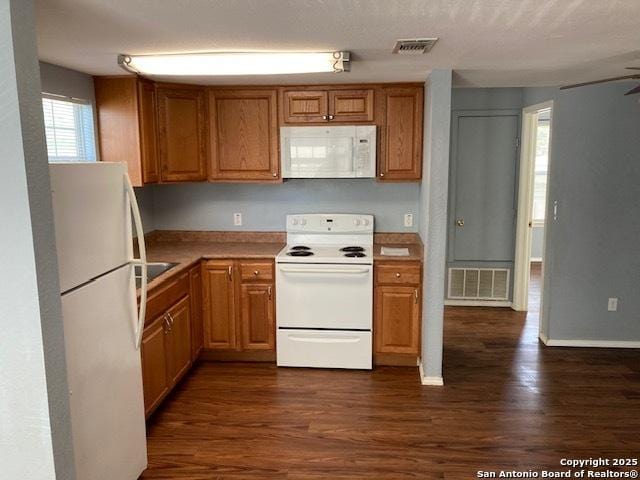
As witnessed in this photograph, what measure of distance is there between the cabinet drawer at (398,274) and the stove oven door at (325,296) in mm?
84

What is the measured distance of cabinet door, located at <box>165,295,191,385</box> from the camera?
3.23 meters

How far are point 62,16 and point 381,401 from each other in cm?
280

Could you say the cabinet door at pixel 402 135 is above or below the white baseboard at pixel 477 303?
above

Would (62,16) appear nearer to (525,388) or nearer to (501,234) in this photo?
(525,388)

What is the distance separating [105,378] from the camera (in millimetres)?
2129

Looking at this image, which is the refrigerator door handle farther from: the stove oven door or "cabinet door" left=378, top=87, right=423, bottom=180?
"cabinet door" left=378, top=87, right=423, bottom=180

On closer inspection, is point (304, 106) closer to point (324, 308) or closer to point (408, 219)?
point (408, 219)

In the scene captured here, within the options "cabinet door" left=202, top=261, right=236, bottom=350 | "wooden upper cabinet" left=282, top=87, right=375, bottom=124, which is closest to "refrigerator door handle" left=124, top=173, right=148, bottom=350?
"cabinet door" left=202, top=261, right=236, bottom=350

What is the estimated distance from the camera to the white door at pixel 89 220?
179 cm

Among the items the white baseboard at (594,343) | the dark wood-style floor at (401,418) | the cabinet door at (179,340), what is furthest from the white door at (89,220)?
the white baseboard at (594,343)

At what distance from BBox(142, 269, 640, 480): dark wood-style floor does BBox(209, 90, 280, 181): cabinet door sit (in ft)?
5.14

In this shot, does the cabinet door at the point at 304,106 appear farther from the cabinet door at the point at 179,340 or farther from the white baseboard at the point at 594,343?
the white baseboard at the point at 594,343

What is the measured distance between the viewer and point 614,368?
12.5 feet

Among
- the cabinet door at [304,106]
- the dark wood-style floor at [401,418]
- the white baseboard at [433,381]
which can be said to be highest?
the cabinet door at [304,106]
